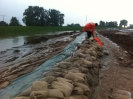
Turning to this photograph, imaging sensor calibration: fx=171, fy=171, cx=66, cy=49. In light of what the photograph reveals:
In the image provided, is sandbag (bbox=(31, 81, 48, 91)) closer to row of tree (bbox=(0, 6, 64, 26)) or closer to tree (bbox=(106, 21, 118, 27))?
row of tree (bbox=(0, 6, 64, 26))

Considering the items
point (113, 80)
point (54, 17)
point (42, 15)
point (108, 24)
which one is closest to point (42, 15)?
point (42, 15)

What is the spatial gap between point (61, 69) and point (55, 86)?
993 mm

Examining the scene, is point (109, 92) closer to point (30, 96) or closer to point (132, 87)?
point (132, 87)

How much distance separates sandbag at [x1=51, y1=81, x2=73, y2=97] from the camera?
103 inches

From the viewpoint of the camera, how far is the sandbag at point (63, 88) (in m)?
2.61

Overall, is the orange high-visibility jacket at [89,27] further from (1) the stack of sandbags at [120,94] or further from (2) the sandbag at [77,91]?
(2) the sandbag at [77,91]

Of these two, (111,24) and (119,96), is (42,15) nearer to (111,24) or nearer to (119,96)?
(111,24)

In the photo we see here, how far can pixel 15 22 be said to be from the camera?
5156cm

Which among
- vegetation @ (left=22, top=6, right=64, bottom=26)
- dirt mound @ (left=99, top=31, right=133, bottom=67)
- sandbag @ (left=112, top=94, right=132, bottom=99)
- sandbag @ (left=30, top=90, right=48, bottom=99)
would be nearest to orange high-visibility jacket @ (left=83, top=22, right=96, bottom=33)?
dirt mound @ (left=99, top=31, right=133, bottom=67)

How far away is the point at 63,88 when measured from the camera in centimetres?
268

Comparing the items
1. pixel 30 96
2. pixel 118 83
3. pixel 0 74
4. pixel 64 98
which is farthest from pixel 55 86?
pixel 0 74

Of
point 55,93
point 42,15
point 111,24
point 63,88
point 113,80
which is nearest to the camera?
point 55,93

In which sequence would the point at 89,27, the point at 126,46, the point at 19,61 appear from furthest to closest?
the point at 126,46 → the point at 89,27 → the point at 19,61

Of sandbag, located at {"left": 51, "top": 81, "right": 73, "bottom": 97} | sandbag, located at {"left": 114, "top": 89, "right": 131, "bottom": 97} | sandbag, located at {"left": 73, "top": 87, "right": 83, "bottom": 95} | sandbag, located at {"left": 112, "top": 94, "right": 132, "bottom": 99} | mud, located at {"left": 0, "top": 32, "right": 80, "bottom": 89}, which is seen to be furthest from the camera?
mud, located at {"left": 0, "top": 32, "right": 80, "bottom": 89}
